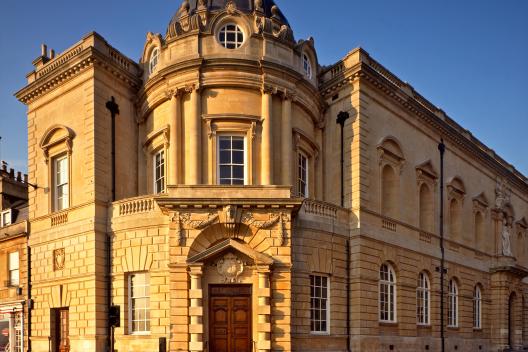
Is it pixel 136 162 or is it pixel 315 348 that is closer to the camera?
pixel 315 348

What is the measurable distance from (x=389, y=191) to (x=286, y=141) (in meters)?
6.46

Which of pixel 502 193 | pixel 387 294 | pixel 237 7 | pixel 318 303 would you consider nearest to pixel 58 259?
pixel 318 303

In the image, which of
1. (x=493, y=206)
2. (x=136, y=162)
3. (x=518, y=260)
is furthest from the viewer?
(x=518, y=260)

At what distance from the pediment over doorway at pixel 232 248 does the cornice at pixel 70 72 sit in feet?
30.9

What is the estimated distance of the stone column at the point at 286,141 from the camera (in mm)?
22578

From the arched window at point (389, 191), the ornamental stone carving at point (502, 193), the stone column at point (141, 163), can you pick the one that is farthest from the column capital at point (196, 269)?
the ornamental stone carving at point (502, 193)

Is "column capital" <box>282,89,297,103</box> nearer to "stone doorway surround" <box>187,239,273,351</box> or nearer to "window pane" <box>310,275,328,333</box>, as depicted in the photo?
"stone doorway surround" <box>187,239,273,351</box>

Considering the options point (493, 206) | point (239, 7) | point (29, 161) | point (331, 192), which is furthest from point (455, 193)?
point (29, 161)

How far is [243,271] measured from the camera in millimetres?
19469

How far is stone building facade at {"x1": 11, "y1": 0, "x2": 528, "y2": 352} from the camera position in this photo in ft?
63.6

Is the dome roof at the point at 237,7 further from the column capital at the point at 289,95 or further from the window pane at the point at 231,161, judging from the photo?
Answer: the window pane at the point at 231,161

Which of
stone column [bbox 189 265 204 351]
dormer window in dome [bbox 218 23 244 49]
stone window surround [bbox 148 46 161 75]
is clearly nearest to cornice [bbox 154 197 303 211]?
stone column [bbox 189 265 204 351]

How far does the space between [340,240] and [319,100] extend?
6.57 meters

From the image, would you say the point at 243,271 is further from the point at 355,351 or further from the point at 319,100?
the point at 319,100
